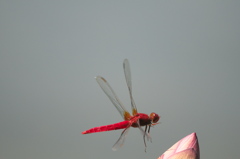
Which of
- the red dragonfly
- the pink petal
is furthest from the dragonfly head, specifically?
the pink petal

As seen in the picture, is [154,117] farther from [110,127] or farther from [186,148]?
[186,148]

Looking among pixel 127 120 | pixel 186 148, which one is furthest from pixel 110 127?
pixel 186 148

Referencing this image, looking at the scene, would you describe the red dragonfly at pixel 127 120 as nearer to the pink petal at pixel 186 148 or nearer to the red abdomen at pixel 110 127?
the red abdomen at pixel 110 127

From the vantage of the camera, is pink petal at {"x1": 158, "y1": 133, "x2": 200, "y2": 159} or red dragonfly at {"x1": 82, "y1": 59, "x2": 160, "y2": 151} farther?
red dragonfly at {"x1": 82, "y1": 59, "x2": 160, "y2": 151}

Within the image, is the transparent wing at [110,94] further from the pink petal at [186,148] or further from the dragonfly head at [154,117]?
the pink petal at [186,148]

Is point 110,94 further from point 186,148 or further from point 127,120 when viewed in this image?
point 186,148

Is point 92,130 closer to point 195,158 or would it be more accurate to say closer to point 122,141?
point 122,141

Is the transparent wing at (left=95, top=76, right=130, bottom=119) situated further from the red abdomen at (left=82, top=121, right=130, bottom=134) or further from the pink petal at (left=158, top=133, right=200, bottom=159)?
the pink petal at (left=158, top=133, right=200, bottom=159)

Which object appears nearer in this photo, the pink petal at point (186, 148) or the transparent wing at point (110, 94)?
the pink petal at point (186, 148)

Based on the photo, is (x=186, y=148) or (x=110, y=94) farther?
(x=110, y=94)

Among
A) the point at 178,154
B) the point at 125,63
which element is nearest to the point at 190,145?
the point at 178,154

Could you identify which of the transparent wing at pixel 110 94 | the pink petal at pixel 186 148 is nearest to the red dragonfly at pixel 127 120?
the transparent wing at pixel 110 94
